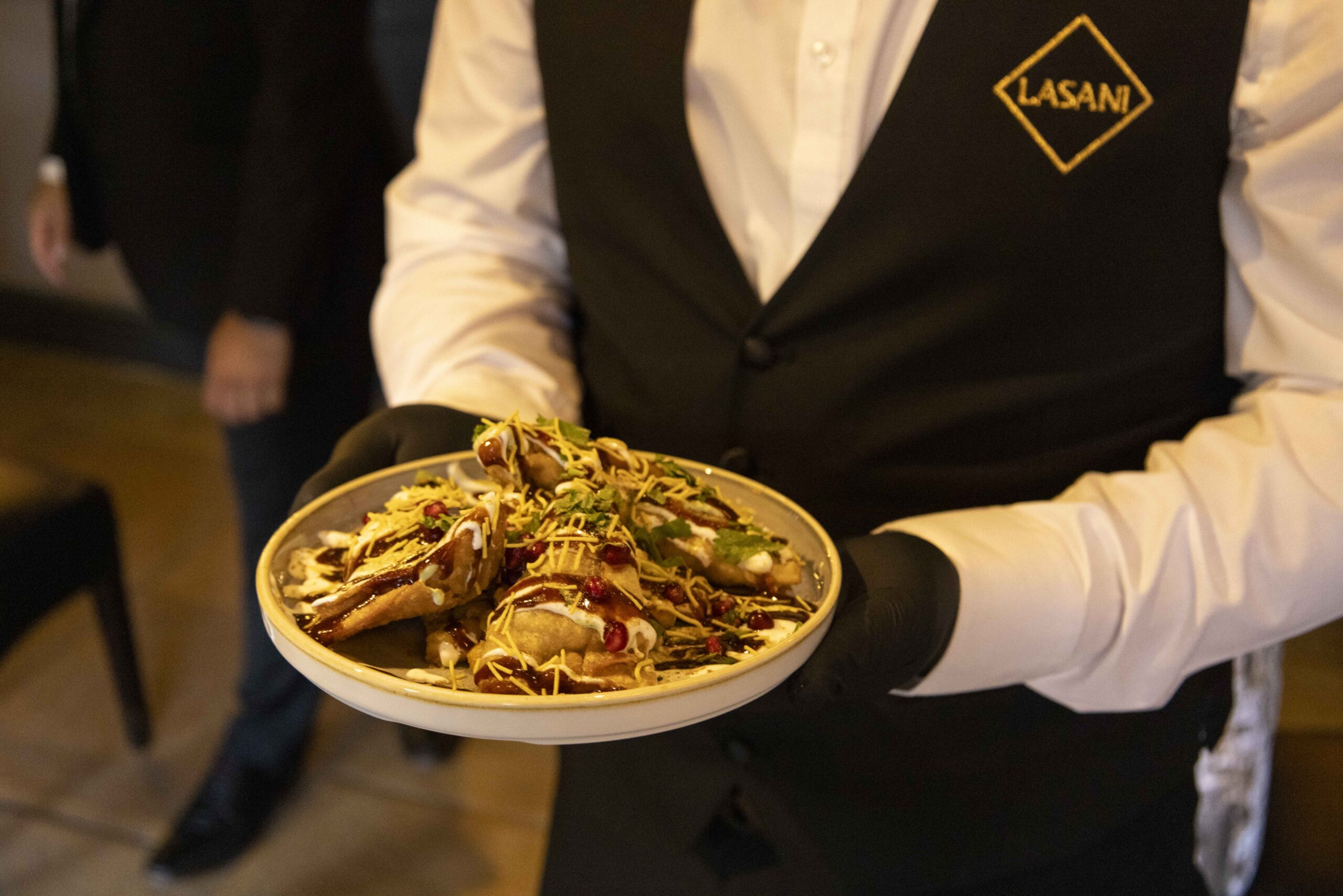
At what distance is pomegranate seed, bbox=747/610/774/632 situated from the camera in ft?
2.66

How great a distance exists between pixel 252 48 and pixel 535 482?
149 centimetres

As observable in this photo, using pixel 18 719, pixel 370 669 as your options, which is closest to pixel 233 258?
pixel 18 719

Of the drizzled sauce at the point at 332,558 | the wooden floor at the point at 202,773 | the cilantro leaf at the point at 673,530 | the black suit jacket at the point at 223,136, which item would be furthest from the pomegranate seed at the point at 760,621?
the wooden floor at the point at 202,773

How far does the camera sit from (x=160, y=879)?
2117 mm

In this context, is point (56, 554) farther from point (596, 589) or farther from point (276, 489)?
point (596, 589)

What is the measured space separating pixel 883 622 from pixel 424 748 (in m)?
1.86

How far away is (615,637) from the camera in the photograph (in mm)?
759

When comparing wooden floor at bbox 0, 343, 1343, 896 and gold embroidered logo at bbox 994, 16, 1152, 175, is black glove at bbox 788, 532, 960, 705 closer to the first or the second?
gold embroidered logo at bbox 994, 16, 1152, 175

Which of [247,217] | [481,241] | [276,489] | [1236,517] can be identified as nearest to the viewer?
[1236,517]

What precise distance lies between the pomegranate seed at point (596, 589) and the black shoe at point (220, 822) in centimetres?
182

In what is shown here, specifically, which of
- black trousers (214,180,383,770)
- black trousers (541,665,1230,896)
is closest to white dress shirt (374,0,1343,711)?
black trousers (541,665,1230,896)

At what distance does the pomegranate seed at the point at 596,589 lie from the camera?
768mm

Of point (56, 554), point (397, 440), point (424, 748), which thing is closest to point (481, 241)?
point (397, 440)

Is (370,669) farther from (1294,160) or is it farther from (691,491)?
(1294,160)
